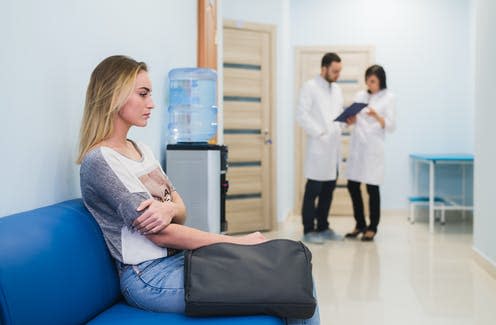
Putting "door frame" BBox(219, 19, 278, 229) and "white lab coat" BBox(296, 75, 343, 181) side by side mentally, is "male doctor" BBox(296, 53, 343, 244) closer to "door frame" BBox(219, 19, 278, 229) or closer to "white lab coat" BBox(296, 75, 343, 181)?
"white lab coat" BBox(296, 75, 343, 181)

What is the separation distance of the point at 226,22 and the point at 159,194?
3880 millimetres

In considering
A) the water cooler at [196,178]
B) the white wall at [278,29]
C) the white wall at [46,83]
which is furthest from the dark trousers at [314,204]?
the white wall at [46,83]

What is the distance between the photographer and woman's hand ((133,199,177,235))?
180 cm

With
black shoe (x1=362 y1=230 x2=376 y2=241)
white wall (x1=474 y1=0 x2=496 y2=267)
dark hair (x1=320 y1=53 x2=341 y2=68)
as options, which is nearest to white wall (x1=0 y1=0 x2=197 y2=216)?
white wall (x1=474 y1=0 x2=496 y2=267)

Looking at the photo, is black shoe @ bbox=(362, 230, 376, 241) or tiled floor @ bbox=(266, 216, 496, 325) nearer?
tiled floor @ bbox=(266, 216, 496, 325)

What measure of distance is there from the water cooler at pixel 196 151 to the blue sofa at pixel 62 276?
1276 millimetres

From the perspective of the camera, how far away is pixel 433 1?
720cm

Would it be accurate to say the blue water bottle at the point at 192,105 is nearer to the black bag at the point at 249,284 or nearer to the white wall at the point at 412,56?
the black bag at the point at 249,284

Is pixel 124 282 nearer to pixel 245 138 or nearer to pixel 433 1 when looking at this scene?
pixel 245 138

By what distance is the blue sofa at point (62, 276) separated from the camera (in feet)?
4.47

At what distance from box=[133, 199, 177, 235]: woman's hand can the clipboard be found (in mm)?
3594

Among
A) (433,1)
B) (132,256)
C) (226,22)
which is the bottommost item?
(132,256)

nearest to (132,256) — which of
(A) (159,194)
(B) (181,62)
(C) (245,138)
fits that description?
(A) (159,194)

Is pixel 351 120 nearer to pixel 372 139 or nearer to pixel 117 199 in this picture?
pixel 372 139
